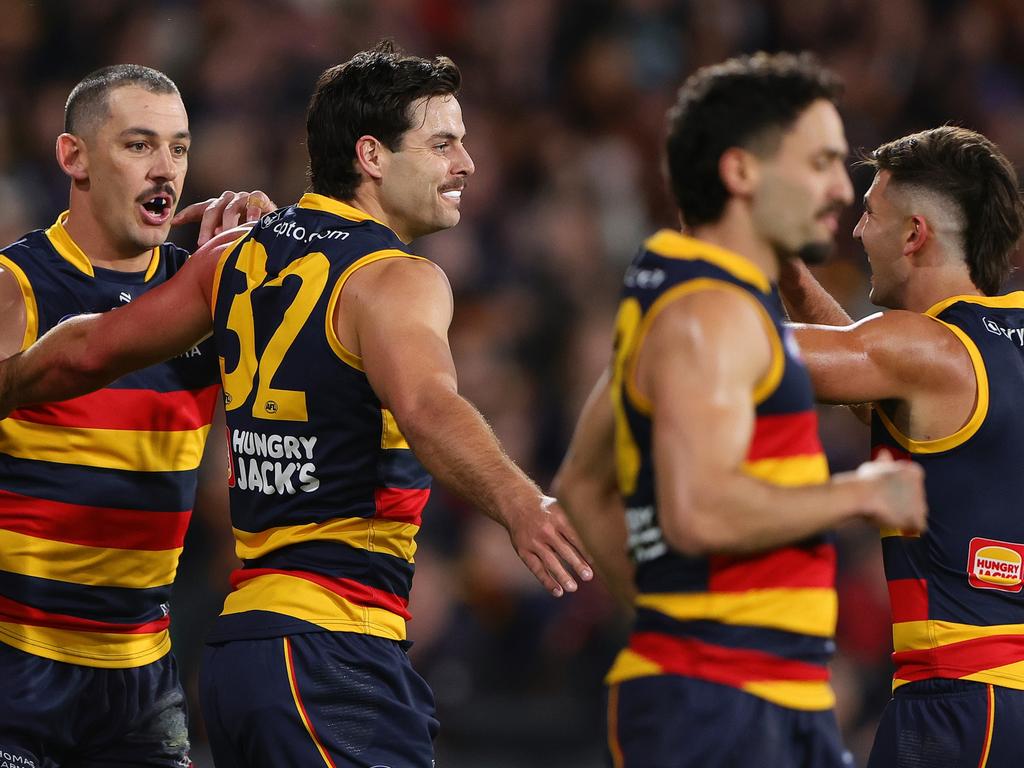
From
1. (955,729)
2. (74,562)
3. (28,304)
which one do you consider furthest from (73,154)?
(955,729)

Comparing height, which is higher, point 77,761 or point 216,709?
point 216,709

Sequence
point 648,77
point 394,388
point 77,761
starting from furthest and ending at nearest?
point 648,77
point 77,761
point 394,388

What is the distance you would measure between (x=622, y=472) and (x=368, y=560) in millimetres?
1037

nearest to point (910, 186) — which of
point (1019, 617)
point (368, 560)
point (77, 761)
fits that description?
point (1019, 617)

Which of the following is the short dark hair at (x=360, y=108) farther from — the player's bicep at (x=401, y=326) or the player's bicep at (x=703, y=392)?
the player's bicep at (x=703, y=392)

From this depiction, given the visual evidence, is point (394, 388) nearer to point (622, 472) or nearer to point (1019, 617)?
point (622, 472)

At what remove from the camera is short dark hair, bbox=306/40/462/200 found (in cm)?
439

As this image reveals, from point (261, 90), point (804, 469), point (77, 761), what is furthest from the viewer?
point (261, 90)

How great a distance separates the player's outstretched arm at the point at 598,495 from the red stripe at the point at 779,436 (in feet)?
1.48

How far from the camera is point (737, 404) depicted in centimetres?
289

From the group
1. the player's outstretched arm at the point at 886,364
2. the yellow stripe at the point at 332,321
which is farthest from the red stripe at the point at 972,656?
the yellow stripe at the point at 332,321

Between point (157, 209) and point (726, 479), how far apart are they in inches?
114

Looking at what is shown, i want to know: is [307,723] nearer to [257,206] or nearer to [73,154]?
[257,206]

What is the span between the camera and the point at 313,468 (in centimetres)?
397
